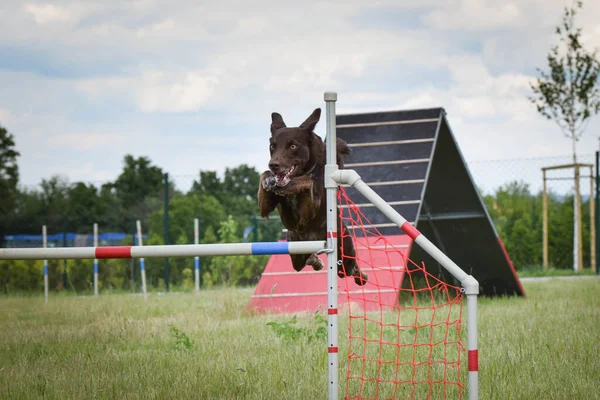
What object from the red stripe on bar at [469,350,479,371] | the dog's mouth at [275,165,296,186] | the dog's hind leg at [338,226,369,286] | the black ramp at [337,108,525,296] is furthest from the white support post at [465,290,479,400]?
the black ramp at [337,108,525,296]

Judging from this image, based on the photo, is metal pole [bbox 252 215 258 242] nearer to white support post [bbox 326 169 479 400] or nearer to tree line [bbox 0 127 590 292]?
tree line [bbox 0 127 590 292]

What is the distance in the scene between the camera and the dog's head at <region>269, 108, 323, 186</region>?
11.5ft

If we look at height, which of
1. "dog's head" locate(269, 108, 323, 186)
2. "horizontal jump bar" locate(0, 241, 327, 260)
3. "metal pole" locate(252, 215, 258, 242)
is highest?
"dog's head" locate(269, 108, 323, 186)

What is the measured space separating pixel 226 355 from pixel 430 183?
4782mm

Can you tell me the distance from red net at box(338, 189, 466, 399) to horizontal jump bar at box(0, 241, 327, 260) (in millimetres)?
386

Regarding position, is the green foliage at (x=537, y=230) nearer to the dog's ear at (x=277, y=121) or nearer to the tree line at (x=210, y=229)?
the tree line at (x=210, y=229)

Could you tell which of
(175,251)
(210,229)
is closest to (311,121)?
(175,251)

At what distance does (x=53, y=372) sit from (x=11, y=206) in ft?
62.6

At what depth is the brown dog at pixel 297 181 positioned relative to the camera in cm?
352

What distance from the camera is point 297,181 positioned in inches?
139

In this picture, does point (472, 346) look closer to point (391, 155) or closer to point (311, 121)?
point (311, 121)

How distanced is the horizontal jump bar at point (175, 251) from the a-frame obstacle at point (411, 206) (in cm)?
400

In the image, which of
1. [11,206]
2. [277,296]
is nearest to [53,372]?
[277,296]

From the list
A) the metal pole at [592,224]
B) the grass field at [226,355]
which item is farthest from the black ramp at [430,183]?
the metal pole at [592,224]
